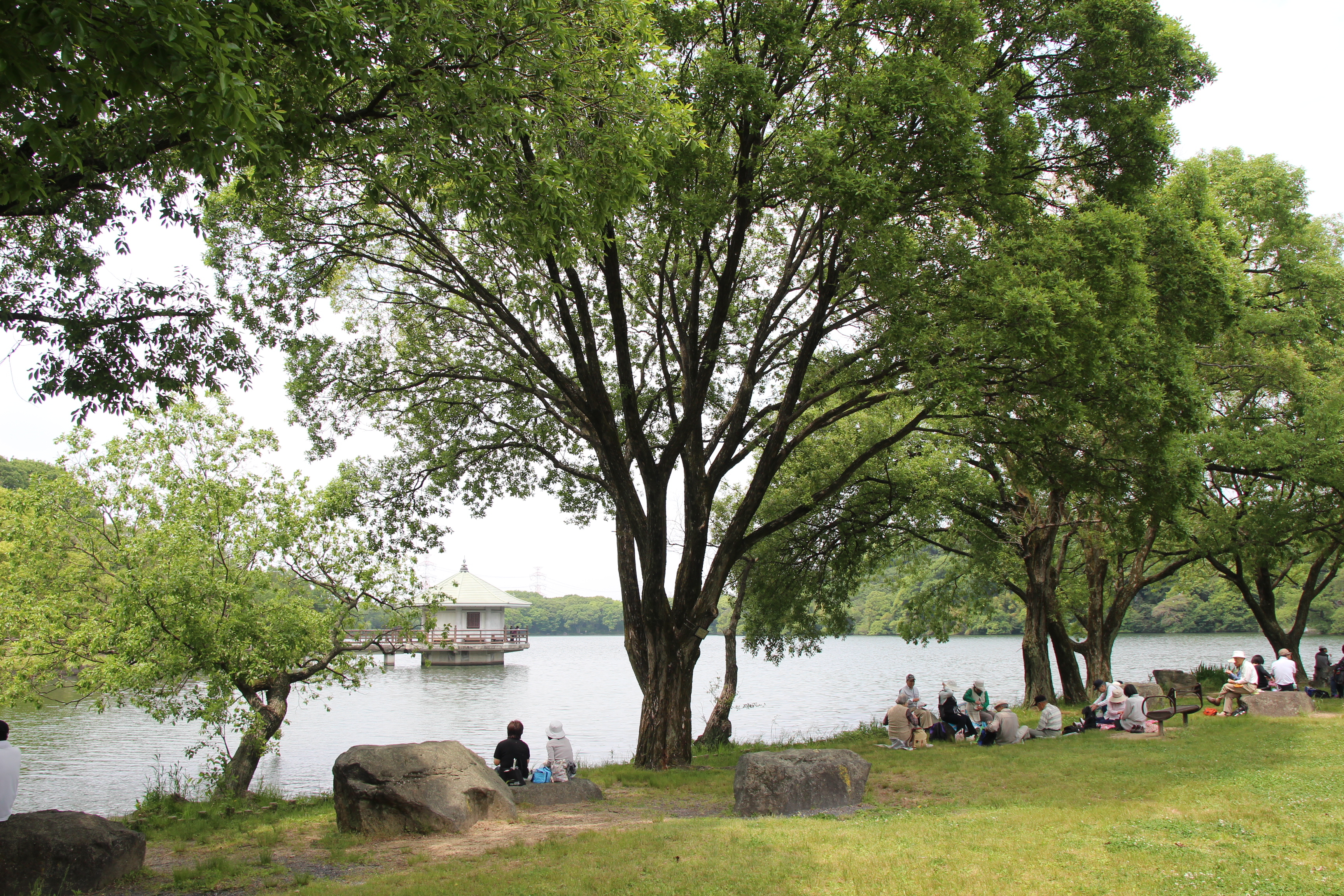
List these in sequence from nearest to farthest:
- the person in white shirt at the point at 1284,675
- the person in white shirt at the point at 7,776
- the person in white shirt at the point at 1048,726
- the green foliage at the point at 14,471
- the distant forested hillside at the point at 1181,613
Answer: the person in white shirt at the point at 7,776 → the person in white shirt at the point at 1048,726 → the person in white shirt at the point at 1284,675 → the green foliage at the point at 14,471 → the distant forested hillside at the point at 1181,613

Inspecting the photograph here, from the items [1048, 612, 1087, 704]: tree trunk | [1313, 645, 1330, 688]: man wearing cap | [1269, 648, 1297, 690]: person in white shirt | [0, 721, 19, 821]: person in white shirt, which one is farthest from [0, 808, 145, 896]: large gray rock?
[1313, 645, 1330, 688]: man wearing cap

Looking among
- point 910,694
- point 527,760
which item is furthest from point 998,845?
point 910,694

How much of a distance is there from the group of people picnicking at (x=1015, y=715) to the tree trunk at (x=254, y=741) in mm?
10322

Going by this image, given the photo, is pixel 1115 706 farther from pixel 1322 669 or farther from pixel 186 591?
pixel 186 591

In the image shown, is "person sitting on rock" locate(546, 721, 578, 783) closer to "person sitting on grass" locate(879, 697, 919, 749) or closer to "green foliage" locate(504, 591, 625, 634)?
"person sitting on grass" locate(879, 697, 919, 749)

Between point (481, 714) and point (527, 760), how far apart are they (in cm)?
2286

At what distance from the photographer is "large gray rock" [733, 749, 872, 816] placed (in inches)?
340

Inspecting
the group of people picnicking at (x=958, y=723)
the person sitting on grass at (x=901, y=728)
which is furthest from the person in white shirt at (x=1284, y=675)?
the person sitting on grass at (x=901, y=728)

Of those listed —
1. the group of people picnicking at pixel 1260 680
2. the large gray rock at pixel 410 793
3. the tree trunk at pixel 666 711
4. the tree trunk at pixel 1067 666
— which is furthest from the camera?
the tree trunk at pixel 1067 666

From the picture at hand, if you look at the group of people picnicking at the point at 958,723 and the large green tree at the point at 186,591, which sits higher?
the large green tree at the point at 186,591

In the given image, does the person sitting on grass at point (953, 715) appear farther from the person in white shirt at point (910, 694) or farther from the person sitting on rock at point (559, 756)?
the person sitting on rock at point (559, 756)

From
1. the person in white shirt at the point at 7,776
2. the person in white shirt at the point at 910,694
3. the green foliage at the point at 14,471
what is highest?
the green foliage at the point at 14,471

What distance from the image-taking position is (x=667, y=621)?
42.5 ft

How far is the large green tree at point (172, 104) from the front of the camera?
13.1ft
